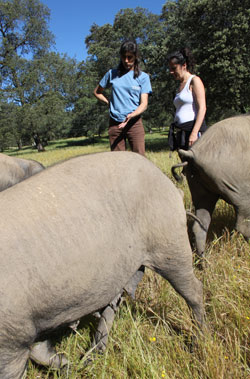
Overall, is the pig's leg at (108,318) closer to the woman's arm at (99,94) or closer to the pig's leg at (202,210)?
the pig's leg at (202,210)

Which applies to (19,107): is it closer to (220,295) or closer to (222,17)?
(222,17)

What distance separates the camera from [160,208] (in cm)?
172

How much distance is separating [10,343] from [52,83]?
33300 mm

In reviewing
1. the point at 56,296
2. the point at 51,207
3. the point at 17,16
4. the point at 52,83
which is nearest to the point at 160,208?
the point at 51,207

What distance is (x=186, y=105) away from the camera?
344 cm

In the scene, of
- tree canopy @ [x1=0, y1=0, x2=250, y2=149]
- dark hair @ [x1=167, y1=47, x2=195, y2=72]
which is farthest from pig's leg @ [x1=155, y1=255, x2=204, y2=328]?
tree canopy @ [x1=0, y1=0, x2=250, y2=149]

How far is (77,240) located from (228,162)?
192cm

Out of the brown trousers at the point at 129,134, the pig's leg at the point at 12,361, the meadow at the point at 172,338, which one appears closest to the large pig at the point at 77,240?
the pig's leg at the point at 12,361

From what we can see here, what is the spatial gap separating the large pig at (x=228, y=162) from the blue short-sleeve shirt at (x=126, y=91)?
1.27 m

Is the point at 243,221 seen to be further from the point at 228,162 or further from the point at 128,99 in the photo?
the point at 128,99

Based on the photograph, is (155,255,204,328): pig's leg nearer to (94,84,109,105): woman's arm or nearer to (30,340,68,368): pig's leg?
(30,340,68,368): pig's leg

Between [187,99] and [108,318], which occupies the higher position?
[187,99]

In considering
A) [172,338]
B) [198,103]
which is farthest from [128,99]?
[172,338]

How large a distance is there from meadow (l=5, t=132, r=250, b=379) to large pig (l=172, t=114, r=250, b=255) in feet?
2.06
